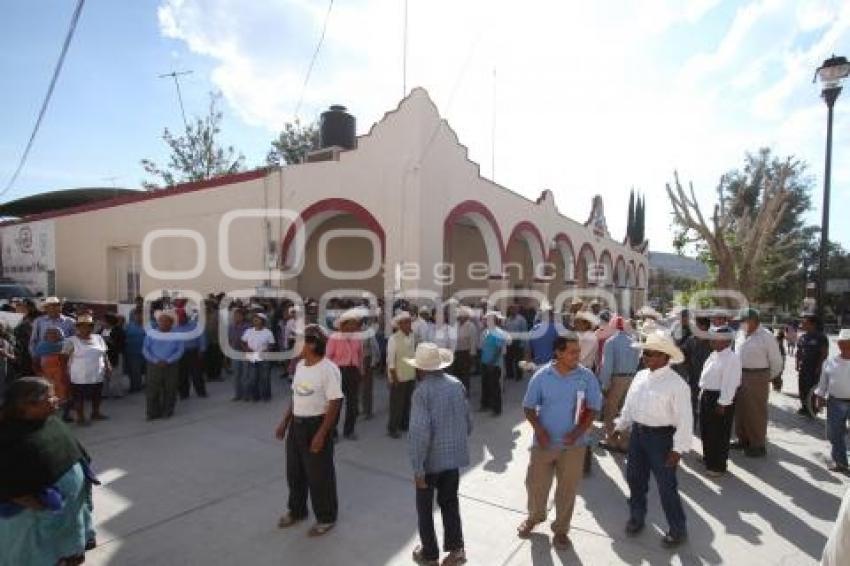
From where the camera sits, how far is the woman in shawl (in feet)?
8.34

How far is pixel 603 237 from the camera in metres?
26.8

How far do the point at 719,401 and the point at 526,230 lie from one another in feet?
39.6

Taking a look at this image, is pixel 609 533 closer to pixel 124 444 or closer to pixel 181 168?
→ pixel 124 444

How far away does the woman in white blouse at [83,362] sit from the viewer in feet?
22.7

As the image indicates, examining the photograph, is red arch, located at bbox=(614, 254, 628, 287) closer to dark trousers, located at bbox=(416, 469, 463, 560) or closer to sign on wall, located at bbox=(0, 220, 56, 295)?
sign on wall, located at bbox=(0, 220, 56, 295)

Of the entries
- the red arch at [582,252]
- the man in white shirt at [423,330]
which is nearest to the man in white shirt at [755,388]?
the man in white shirt at [423,330]

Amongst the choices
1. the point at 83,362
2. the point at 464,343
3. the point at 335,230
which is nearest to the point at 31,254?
the point at 335,230

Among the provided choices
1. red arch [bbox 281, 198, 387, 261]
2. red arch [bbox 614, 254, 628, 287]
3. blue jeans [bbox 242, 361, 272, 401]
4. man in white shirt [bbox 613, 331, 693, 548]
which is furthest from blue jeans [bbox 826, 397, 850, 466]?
red arch [bbox 614, 254, 628, 287]

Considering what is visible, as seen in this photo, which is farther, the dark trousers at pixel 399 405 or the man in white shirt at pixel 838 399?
the dark trousers at pixel 399 405

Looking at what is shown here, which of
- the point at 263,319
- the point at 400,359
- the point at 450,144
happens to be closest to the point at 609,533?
the point at 400,359

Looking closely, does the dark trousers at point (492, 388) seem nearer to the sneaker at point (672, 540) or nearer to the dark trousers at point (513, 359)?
the dark trousers at point (513, 359)

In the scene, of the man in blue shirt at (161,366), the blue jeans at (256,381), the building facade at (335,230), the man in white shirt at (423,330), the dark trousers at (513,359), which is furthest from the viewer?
the building facade at (335,230)

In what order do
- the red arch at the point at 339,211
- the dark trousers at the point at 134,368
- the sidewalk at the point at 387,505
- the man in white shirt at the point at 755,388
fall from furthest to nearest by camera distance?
the red arch at the point at 339,211, the dark trousers at the point at 134,368, the man in white shirt at the point at 755,388, the sidewalk at the point at 387,505

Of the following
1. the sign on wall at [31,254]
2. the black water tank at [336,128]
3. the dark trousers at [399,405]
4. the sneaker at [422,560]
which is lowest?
the sneaker at [422,560]
